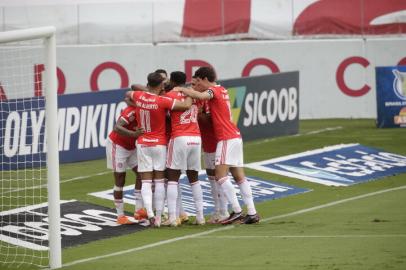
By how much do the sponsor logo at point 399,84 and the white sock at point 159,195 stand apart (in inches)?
552

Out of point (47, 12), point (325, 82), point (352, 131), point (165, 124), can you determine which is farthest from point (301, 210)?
point (47, 12)

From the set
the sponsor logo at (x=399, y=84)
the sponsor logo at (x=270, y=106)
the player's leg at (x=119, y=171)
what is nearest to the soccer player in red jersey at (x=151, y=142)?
the player's leg at (x=119, y=171)

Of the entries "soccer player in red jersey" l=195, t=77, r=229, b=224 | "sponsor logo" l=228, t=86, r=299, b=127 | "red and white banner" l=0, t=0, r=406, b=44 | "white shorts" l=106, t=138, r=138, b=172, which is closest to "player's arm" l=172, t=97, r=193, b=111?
"soccer player in red jersey" l=195, t=77, r=229, b=224

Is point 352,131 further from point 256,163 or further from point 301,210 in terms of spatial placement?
point 301,210

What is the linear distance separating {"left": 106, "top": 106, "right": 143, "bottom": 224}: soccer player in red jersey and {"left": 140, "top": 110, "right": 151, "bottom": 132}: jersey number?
389 millimetres

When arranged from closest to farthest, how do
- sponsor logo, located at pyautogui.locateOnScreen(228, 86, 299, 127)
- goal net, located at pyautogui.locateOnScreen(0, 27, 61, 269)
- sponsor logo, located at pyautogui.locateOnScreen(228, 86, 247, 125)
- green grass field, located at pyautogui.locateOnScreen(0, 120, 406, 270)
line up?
green grass field, located at pyautogui.locateOnScreen(0, 120, 406, 270) < goal net, located at pyautogui.locateOnScreen(0, 27, 61, 269) < sponsor logo, located at pyautogui.locateOnScreen(228, 86, 247, 125) < sponsor logo, located at pyautogui.locateOnScreen(228, 86, 299, 127)

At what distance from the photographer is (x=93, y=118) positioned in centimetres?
2427

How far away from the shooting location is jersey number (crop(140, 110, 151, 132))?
16.2m

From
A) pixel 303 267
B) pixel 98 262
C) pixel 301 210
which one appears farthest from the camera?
pixel 301 210

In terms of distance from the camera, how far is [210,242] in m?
14.7

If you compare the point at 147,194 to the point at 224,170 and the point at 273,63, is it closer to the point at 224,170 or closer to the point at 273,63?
the point at 224,170

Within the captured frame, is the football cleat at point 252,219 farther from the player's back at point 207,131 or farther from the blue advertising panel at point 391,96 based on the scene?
the blue advertising panel at point 391,96

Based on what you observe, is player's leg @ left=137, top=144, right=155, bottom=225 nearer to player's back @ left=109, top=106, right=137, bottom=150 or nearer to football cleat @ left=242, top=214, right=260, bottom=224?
player's back @ left=109, top=106, right=137, bottom=150

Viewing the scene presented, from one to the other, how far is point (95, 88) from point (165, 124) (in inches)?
646
